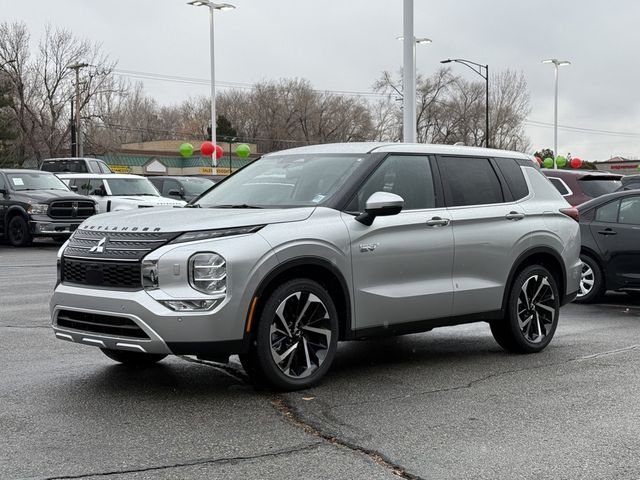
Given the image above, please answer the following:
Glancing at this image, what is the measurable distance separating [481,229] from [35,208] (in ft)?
52.9

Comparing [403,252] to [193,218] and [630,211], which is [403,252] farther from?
[630,211]

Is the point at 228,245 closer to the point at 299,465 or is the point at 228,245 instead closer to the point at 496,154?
the point at 299,465

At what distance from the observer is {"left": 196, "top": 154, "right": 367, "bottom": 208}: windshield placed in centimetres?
665

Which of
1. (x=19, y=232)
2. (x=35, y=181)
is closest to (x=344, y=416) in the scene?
(x=19, y=232)

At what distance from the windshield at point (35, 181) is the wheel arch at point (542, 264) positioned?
1666 centimetres

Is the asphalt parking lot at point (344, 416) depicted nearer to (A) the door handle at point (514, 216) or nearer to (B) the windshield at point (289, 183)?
(A) the door handle at point (514, 216)

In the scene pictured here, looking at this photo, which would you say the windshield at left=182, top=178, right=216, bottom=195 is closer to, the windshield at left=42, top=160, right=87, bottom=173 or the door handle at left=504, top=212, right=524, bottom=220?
the windshield at left=42, top=160, right=87, bottom=173

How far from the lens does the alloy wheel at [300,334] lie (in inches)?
238

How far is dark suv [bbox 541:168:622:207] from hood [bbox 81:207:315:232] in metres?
11.7

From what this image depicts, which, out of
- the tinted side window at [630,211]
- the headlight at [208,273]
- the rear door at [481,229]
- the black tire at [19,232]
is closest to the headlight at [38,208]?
the black tire at [19,232]

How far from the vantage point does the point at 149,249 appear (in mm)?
5789

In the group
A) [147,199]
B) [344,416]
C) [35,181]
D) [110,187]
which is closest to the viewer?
[344,416]

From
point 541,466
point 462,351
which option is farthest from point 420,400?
point 462,351

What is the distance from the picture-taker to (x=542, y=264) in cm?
811
